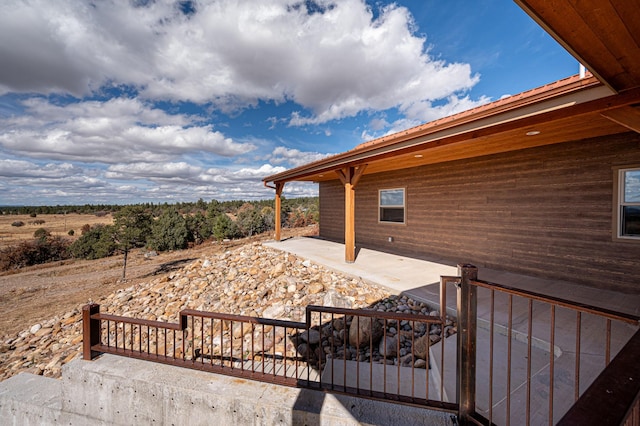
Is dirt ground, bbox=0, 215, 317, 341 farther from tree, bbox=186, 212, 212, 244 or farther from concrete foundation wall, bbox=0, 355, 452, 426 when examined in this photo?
concrete foundation wall, bbox=0, 355, 452, 426

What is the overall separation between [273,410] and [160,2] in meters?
7.58

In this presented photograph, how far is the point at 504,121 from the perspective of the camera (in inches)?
123

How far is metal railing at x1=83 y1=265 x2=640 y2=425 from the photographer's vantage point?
1.75 metres

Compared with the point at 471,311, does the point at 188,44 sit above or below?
above

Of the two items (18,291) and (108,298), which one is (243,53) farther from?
(18,291)

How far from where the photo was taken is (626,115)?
103 inches

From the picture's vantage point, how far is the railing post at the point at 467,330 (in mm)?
1741

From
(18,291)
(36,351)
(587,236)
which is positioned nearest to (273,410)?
(587,236)

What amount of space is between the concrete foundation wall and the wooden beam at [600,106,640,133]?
3128 millimetres

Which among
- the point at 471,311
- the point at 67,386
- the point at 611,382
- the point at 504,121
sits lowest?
the point at 67,386

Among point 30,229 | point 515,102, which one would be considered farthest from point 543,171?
point 30,229

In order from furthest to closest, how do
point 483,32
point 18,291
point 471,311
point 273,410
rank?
point 18,291 < point 483,32 < point 273,410 < point 471,311

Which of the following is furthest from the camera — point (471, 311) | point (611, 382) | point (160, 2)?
point (160, 2)

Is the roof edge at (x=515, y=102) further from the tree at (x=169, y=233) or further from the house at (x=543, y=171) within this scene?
the tree at (x=169, y=233)
